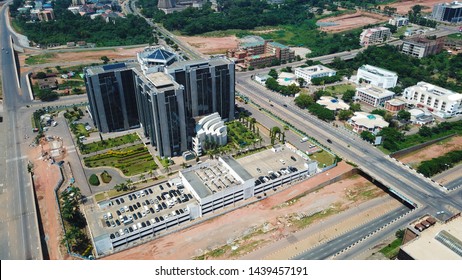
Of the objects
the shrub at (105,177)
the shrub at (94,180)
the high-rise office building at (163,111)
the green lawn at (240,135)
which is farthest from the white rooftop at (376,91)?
the shrub at (94,180)

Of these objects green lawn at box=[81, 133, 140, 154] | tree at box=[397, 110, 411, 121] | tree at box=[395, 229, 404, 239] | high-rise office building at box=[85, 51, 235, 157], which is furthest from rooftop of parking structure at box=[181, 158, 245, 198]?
tree at box=[397, 110, 411, 121]

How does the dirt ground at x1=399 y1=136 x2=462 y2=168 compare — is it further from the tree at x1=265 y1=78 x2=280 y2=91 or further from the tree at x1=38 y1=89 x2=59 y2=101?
the tree at x1=38 y1=89 x2=59 y2=101


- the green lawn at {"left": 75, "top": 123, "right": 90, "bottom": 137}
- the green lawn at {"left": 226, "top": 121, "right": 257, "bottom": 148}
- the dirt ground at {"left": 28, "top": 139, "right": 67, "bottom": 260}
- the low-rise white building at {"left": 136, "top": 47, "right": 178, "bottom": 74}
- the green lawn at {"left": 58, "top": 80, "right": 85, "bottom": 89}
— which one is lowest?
the dirt ground at {"left": 28, "top": 139, "right": 67, "bottom": 260}

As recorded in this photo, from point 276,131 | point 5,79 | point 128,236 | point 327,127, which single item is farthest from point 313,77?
Answer: point 5,79

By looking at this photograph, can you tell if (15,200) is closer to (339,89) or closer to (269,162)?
(269,162)

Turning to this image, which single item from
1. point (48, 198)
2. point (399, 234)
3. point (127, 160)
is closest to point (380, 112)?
point (399, 234)
